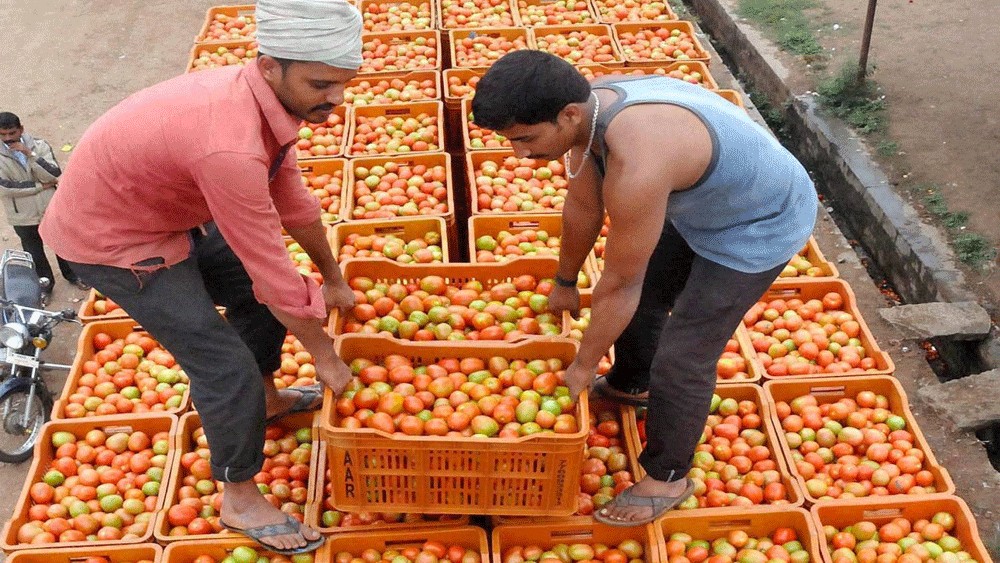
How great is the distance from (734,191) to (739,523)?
4.78ft

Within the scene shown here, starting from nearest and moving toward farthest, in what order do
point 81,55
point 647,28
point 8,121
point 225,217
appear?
point 225,217 < point 8,121 < point 647,28 < point 81,55

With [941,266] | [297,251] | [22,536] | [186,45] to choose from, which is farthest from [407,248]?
[186,45]

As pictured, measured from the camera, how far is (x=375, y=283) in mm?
3684

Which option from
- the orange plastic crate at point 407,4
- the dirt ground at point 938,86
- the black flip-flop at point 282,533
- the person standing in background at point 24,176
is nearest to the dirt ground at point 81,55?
the person standing in background at point 24,176

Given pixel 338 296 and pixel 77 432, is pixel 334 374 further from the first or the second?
pixel 77 432

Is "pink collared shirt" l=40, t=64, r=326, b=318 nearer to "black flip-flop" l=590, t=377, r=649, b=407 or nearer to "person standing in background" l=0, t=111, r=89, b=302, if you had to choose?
"black flip-flop" l=590, t=377, r=649, b=407

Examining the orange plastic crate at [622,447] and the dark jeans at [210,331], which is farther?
the orange plastic crate at [622,447]

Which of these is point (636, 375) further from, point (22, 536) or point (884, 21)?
point (884, 21)

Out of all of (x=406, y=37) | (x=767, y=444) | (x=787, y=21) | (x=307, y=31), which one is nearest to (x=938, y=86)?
(x=787, y=21)

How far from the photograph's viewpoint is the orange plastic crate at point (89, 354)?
373 cm

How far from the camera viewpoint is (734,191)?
2.52 meters

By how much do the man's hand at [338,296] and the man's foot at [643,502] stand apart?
1.28 meters

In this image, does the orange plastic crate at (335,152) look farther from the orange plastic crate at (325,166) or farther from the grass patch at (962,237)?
the grass patch at (962,237)

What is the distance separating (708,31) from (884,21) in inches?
81.0
